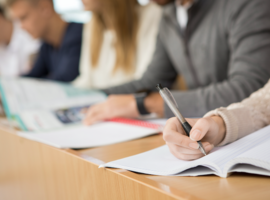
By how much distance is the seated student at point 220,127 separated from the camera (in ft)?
1.25

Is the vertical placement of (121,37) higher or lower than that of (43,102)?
higher

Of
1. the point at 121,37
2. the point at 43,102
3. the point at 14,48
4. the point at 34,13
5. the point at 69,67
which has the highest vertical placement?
the point at 14,48

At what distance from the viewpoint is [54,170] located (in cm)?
54

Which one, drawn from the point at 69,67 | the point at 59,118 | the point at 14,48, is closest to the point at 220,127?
the point at 59,118

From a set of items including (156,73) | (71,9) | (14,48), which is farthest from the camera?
(71,9)

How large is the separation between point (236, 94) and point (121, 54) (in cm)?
77

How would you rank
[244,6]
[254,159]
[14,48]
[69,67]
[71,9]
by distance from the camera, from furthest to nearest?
1. [71,9]
2. [14,48]
3. [69,67]
4. [244,6]
5. [254,159]

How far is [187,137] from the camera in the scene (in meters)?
0.38

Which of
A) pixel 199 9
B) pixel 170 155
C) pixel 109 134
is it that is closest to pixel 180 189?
pixel 170 155

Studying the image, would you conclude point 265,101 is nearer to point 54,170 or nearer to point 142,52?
point 54,170

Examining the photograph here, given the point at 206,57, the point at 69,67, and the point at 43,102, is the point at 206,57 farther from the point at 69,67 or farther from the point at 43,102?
the point at 69,67

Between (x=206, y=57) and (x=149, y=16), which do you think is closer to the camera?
(x=206, y=57)

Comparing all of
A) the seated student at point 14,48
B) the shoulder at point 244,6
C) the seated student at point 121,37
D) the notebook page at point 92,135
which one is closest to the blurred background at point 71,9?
the seated student at point 14,48

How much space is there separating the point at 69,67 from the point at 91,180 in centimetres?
137
